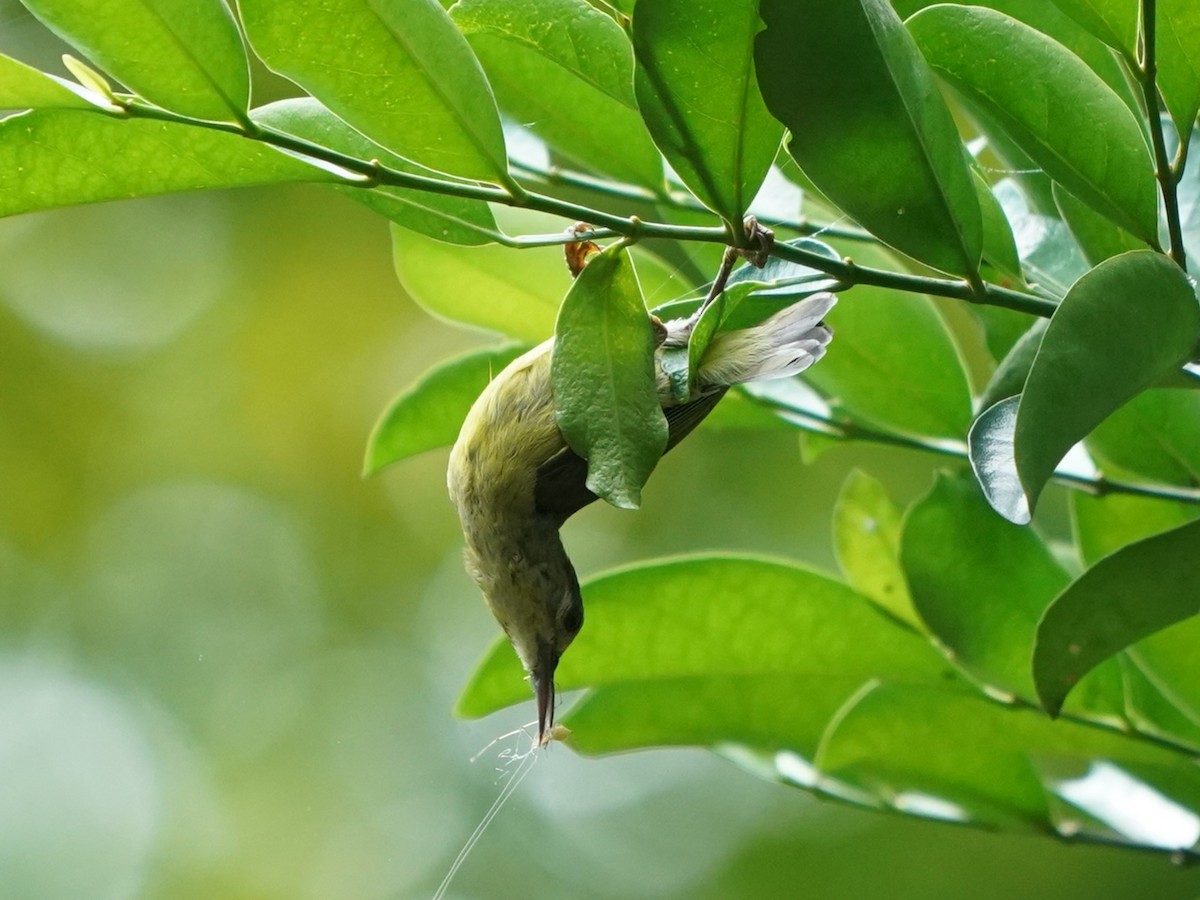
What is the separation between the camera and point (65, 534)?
418cm

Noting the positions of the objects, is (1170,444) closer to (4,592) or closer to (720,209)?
(720,209)

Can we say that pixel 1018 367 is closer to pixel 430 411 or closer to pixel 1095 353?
pixel 1095 353

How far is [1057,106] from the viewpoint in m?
0.70

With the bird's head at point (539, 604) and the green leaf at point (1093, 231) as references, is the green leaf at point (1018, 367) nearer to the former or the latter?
the green leaf at point (1093, 231)

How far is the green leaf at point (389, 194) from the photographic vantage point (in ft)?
2.38

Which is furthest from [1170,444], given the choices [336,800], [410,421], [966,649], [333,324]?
[333,324]

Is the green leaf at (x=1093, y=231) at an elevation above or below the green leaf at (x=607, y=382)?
below

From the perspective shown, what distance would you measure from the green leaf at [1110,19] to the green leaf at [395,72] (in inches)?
12.8

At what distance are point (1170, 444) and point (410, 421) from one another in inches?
25.0

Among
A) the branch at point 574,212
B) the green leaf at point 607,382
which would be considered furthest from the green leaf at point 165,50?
the green leaf at point 607,382

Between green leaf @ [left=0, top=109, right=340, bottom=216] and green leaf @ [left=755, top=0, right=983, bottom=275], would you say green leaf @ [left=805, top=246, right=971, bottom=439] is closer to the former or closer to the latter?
green leaf @ [left=755, top=0, right=983, bottom=275]

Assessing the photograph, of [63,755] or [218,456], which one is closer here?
[63,755]

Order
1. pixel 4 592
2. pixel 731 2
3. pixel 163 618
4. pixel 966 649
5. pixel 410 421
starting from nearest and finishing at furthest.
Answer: pixel 731 2, pixel 966 649, pixel 410 421, pixel 4 592, pixel 163 618

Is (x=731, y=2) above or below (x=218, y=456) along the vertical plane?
above
